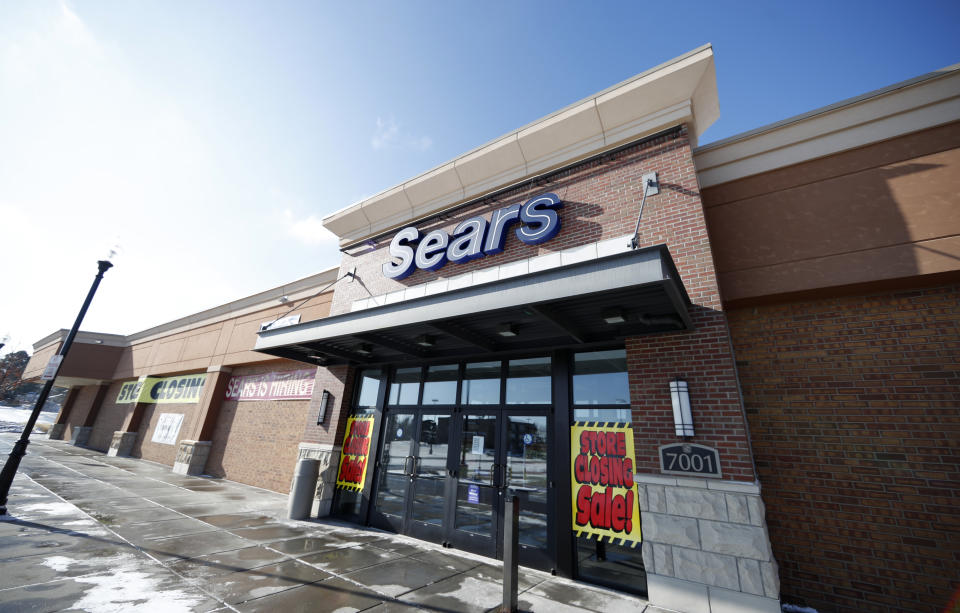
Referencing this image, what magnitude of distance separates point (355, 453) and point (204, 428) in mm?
9749

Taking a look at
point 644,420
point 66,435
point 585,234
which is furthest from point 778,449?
point 66,435

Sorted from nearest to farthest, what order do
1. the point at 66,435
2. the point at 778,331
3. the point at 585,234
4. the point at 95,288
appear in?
the point at 778,331, the point at 585,234, the point at 95,288, the point at 66,435

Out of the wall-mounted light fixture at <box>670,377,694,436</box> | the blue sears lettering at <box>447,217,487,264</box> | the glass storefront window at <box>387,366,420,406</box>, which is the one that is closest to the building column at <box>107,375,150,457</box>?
the glass storefront window at <box>387,366,420,406</box>

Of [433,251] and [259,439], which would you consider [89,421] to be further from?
[433,251]

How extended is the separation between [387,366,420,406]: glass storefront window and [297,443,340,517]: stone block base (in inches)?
78.0

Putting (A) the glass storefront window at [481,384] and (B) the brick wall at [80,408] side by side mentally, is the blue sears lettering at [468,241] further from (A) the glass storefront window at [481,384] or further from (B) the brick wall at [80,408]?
(B) the brick wall at [80,408]

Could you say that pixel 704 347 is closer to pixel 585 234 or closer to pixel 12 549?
pixel 585 234

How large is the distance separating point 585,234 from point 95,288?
11.4m

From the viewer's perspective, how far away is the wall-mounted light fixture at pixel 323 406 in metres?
9.70

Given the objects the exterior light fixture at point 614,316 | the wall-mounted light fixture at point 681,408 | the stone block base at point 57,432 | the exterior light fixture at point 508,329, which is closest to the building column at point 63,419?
the stone block base at point 57,432

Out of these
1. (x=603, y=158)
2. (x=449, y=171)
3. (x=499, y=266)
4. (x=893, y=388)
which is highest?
(x=449, y=171)

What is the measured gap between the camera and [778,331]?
605 cm

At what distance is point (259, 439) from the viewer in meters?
13.3

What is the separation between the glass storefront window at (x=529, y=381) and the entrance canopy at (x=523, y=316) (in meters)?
0.34
